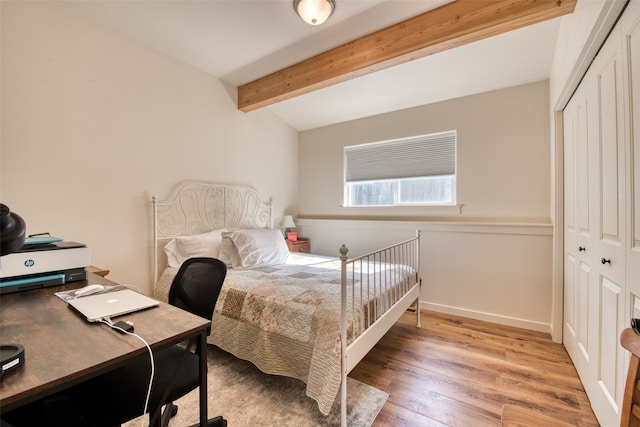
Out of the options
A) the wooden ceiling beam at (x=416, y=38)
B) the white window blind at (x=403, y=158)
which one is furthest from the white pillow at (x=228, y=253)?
the white window blind at (x=403, y=158)

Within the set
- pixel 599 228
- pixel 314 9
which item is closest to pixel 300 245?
pixel 314 9

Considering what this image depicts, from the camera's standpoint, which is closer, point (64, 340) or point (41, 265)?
point (64, 340)

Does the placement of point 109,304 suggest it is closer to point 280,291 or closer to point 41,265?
point 41,265

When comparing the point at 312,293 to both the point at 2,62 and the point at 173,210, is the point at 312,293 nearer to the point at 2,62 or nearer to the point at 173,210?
the point at 173,210

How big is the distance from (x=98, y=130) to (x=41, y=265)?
1.41m

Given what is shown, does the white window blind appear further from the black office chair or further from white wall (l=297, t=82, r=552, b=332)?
the black office chair

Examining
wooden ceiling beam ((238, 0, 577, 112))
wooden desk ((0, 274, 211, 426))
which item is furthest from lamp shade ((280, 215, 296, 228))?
wooden desk ((0, 274, 211, 426))

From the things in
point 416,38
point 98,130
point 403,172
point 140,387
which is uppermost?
point 416,38

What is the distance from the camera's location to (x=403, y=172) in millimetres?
3420

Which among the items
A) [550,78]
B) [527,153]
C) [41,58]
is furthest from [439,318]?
[41,58]

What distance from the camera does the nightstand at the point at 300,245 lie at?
375cm

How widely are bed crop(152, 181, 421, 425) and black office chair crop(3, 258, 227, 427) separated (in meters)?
0.51

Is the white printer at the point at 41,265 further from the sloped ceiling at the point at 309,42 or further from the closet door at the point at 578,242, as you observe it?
the closet door at the point at 578,242

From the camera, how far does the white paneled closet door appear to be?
126 cm
